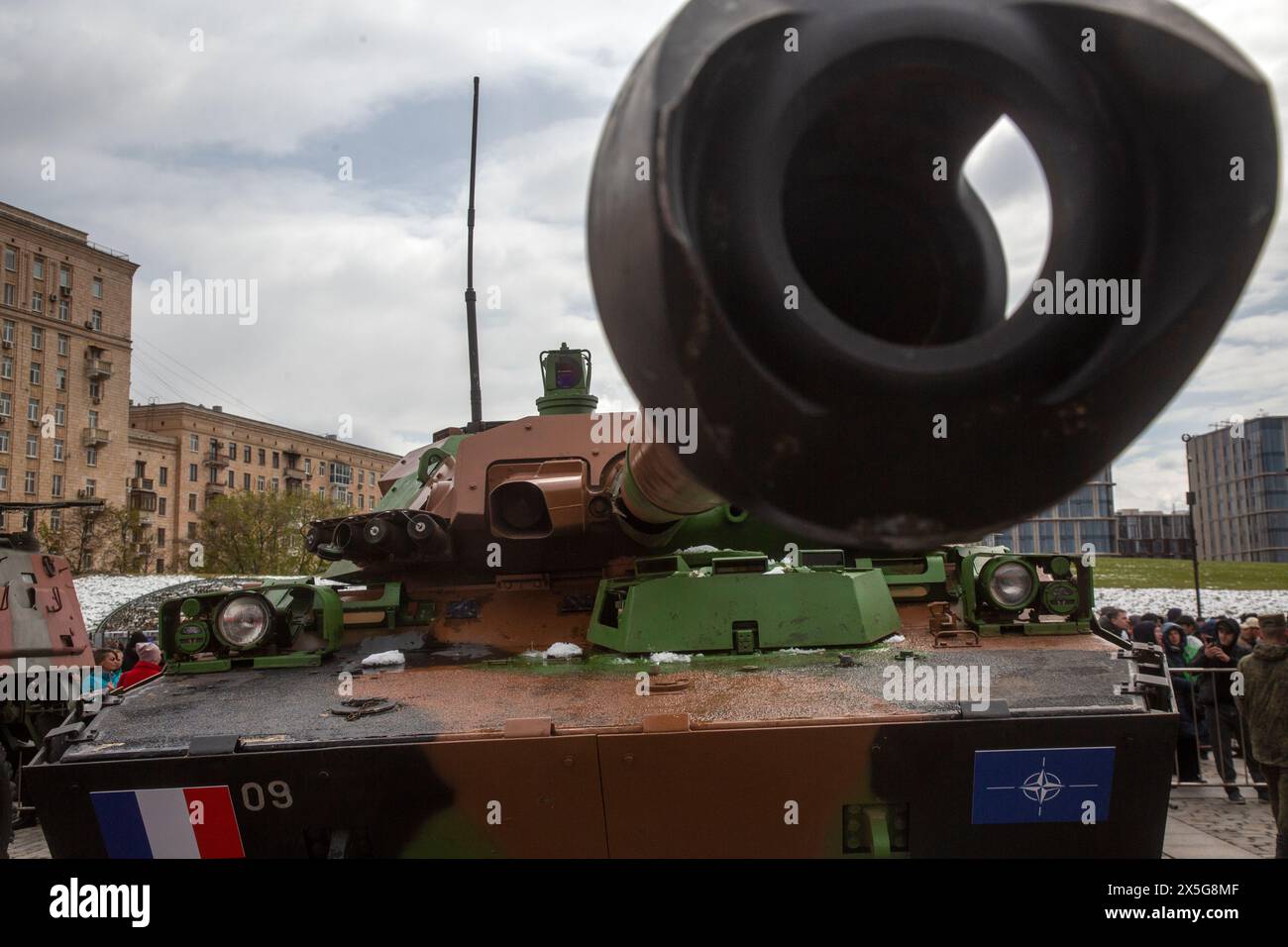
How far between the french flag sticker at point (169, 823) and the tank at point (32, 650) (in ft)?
22.3

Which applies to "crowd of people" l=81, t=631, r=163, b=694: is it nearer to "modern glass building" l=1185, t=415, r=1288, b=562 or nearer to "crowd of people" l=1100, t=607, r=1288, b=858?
"crowd of people" l=1100, t=607, r=1288, b=858

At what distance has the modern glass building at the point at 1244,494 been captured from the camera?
41.2 metres

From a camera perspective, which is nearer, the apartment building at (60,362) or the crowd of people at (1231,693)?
the crowd of people at (1231,693)

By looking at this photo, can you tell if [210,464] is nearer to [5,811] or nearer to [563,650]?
[5,811]

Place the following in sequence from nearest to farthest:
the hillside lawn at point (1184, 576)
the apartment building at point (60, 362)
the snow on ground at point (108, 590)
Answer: the hillside lawn at point (1184, 576) → the snow on ground at point (108, 590) → the apartment building at point (60, 362)

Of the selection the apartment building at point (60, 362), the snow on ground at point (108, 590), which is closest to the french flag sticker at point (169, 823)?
the snow on ground at point (108, 590)

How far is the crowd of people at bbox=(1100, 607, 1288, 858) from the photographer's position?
23.4ft

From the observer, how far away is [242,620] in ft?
18.3

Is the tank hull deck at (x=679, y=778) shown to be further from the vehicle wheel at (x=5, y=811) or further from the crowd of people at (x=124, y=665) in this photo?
the crowd of people at (x=124, y=665)

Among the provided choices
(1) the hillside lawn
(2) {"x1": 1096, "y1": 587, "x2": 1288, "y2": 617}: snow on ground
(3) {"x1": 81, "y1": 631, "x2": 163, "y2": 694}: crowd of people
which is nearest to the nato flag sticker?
(3) {"x1": 81, "y1": 631, "x2": 163, "y2": 694}: crowd of people
